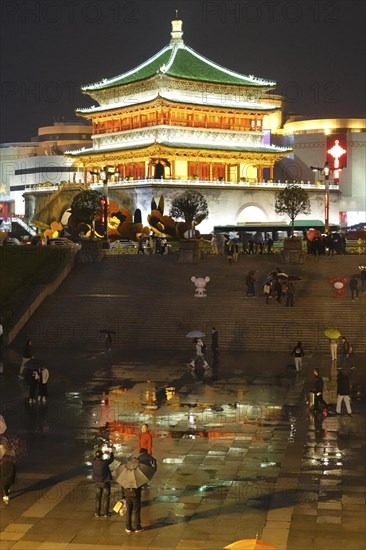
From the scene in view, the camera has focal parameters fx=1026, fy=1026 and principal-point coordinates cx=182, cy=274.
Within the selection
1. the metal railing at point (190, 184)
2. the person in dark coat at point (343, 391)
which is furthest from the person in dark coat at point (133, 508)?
the metal railing at point (190, 184)

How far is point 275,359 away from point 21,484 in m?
16.8

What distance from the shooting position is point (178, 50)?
83125 millimetres

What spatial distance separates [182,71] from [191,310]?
43187 mm

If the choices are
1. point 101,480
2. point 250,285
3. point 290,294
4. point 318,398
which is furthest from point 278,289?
point 101,480

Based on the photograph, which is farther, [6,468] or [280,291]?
[280,291]

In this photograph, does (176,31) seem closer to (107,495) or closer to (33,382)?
(33,382)

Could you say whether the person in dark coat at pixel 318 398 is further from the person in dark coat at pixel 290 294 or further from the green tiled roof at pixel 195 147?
the green tiled roof at pixel 195 147

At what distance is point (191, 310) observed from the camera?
3897cm

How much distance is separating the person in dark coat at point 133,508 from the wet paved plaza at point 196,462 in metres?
0.14

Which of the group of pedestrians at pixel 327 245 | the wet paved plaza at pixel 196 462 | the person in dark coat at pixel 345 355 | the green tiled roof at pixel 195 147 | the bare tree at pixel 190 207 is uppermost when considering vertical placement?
the green tiled roof at pixel 195 147

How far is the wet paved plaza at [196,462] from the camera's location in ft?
48.3

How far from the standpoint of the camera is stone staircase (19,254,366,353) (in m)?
36.3

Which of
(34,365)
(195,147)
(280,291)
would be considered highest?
(195,147)

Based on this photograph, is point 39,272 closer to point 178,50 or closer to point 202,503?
point 202,503
